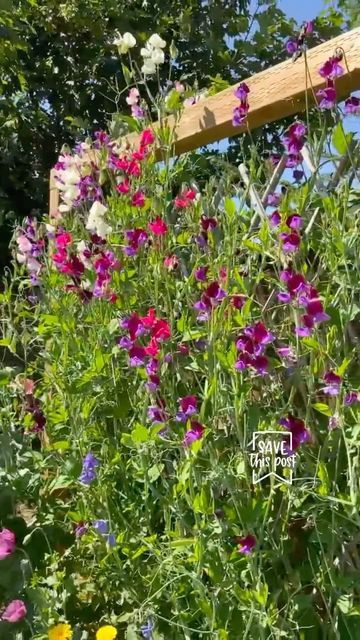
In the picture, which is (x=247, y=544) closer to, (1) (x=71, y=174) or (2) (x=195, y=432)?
(2) (x=195, y=432)

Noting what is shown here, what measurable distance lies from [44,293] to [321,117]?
0.99 meters

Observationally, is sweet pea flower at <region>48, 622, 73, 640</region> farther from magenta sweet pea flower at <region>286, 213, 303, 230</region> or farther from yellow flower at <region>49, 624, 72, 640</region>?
magenta sweet pea flower at <region>286, 213, 303, 230</region>

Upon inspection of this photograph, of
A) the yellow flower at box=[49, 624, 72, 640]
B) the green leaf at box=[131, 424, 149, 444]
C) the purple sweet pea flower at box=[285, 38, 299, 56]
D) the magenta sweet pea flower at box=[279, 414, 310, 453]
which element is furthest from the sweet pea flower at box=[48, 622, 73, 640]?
the purple sweet pea flower at box=[285, 38, 299, 56]

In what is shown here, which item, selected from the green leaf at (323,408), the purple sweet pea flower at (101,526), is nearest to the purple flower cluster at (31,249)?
the purple sweet pea flower at (101,526)

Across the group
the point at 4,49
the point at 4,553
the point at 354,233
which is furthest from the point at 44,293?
the point at 4,49

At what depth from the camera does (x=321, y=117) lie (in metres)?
1.49

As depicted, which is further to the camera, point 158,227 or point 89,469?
point 158,227

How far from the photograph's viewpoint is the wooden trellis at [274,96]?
150 centimetres

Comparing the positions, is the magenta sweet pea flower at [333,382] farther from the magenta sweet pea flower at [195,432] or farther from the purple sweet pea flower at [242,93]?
the purple sweet pea flower at [242,93]

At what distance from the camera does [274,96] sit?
1.70 meters

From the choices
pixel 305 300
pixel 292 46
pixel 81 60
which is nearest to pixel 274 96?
pixel 292 46

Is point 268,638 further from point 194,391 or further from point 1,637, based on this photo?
point 1,637

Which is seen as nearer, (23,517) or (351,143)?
(351,143)

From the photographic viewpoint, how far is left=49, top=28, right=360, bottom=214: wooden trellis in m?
1.50
